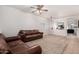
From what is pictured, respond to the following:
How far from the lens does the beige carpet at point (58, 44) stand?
1.83 metres

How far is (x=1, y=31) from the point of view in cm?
183

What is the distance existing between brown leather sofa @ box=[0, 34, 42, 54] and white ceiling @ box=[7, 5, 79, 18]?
0.73 metres

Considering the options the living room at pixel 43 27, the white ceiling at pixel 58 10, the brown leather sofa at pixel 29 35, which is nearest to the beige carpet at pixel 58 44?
the living room at pixel 43 27

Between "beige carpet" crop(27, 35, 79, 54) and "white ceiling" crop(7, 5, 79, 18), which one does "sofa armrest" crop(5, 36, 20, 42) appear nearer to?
"beige carpet" crop(27, 35, 79, 54)

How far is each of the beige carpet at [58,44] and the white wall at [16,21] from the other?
0.82 ft

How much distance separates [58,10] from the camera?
1.87 meters

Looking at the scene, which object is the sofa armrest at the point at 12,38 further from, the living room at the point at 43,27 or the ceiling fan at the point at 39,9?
the ceiling fan at the point at 39,9

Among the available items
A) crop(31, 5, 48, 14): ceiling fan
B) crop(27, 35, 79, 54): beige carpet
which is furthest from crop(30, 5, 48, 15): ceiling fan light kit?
crop(27, 35, 79, 54): beige carpet

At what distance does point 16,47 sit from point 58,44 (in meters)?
1.01

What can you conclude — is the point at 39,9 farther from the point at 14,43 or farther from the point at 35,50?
the point at 14,43

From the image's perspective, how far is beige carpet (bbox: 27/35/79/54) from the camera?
6.01ft
